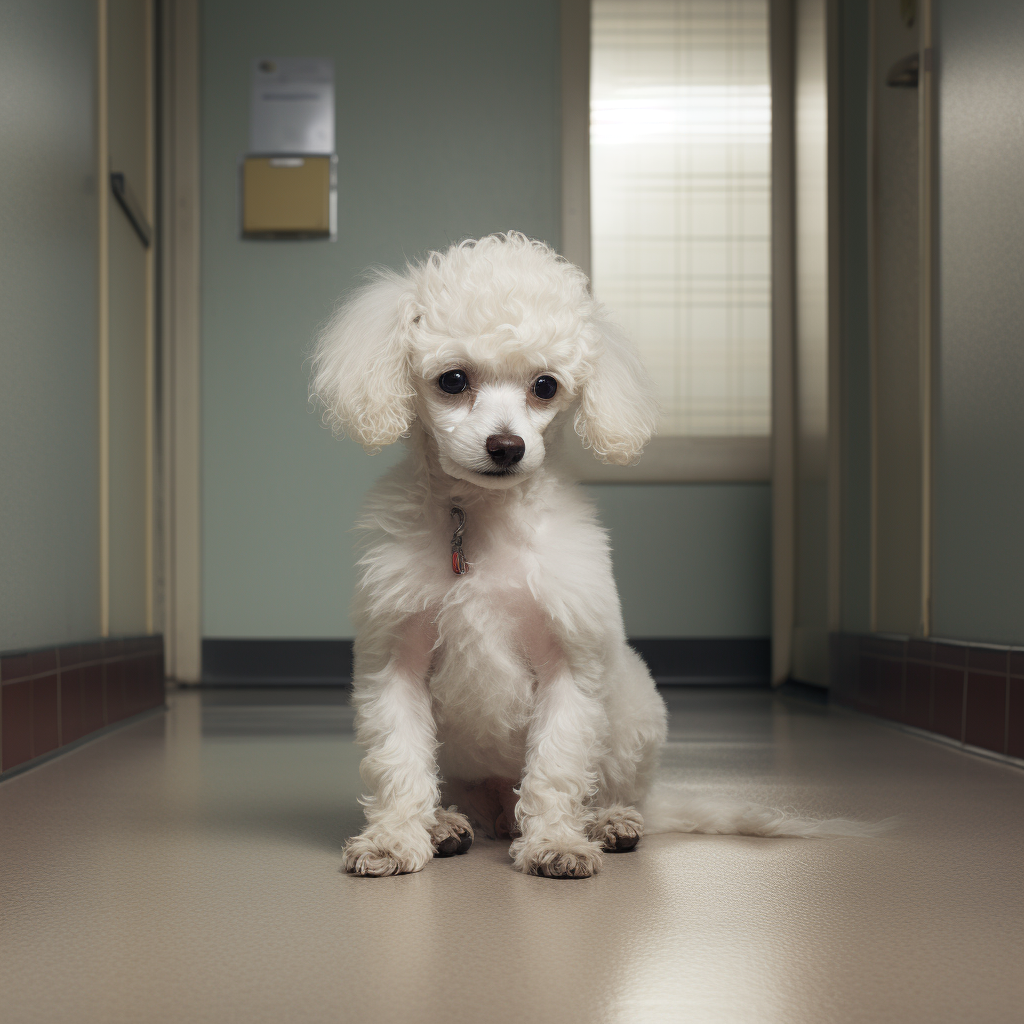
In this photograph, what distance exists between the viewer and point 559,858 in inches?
51.8

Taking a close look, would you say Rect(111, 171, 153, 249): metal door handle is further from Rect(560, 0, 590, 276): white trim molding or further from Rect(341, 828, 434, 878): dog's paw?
Rect(341, 828, 434, 878): dog's paw

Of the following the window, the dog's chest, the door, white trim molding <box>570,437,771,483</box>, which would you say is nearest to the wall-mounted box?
the door

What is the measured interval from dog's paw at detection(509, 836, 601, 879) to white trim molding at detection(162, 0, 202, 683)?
2.84 meters

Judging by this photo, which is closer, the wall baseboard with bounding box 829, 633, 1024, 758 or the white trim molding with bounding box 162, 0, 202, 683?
the wall baseboard with bounding box 829, 633, 1024, 758

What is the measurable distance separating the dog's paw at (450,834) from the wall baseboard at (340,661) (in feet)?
8.14

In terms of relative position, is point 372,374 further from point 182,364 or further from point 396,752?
point 182,364

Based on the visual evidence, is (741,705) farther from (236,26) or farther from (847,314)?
(236,26)

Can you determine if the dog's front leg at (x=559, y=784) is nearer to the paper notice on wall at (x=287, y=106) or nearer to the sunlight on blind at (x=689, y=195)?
the sunlight on blind at (x=689, y=195)

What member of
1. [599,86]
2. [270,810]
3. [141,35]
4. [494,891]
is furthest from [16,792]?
[599,86]

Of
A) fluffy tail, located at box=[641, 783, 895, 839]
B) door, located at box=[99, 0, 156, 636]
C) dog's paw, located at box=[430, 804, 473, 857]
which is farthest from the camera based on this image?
door, located at box=[99, 0, 156, 636]

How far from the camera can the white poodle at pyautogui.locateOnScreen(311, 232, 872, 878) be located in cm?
134

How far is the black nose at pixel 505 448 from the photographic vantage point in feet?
4.22

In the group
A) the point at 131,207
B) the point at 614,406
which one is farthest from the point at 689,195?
the point at 614,406

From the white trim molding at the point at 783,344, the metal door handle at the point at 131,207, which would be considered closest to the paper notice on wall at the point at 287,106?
the metal door handle at the point at 131,207
